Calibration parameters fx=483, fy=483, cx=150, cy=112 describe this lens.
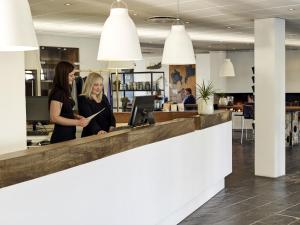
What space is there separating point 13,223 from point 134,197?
1661mm

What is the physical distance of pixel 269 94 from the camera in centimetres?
809

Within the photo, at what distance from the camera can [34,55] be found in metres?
9.82

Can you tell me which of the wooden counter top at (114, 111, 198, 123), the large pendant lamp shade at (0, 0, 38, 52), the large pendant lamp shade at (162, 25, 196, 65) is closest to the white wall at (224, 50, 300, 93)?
the wooden counter top at (114, 111, 198, 123)

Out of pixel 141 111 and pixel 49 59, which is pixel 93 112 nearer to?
pixel 141 111

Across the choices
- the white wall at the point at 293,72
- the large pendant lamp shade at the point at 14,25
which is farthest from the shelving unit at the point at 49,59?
the white wall at the point at 293,72

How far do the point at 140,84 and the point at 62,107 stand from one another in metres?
11.5

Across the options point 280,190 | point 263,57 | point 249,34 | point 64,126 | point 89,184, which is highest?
point 249,34

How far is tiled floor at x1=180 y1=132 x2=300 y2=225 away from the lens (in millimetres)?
5668

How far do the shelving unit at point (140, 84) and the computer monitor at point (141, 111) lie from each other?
1079 centimetres

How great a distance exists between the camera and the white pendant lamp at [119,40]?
168 inches

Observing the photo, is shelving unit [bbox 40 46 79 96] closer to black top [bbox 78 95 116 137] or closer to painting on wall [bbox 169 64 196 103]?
black top [bbox 78 95 116 137]

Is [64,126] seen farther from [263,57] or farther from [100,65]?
[100,65]

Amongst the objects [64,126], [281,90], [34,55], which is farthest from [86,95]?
[34,55]

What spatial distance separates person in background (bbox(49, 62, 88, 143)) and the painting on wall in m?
13.1
